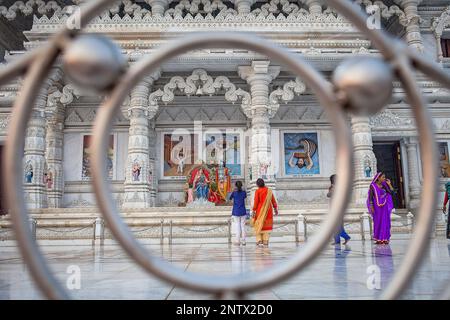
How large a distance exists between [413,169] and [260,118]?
5.71 m

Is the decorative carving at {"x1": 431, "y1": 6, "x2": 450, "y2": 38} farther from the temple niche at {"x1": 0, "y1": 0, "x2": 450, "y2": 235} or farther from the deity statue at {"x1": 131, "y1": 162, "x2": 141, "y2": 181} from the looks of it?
the deity statue at {"x1": 131, "y1": 162, "x2": 141, "y2": 181}

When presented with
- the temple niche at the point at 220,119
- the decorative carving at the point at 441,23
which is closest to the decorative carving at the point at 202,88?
the temple niche at the point at 220,119

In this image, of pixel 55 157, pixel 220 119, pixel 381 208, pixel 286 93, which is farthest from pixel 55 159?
pixel 381 208

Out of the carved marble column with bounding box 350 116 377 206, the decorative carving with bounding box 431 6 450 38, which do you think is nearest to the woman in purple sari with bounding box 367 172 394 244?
the carved marble column with bounding box 350 116 377 206

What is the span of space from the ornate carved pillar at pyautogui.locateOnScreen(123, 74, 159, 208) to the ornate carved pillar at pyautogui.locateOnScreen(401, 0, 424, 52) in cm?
802

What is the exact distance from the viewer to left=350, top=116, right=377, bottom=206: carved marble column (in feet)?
36.6

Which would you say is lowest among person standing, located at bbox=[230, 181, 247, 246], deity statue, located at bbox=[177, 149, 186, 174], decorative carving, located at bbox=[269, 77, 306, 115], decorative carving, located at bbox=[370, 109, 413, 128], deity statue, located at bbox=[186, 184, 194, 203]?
person standing, located at bbox=[230, 181, 247, 246]

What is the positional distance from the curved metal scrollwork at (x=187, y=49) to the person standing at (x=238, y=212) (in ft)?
23.0

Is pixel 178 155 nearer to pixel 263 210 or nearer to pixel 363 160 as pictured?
pixel 363 160

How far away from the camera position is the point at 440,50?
13922 millimetres

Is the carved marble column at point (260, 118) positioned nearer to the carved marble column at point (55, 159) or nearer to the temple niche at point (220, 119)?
the temple niche at point (220, 119)

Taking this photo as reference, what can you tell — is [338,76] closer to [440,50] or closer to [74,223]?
[74,223]

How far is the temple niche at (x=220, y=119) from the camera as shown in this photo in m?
11.3

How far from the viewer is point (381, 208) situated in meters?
7.32
